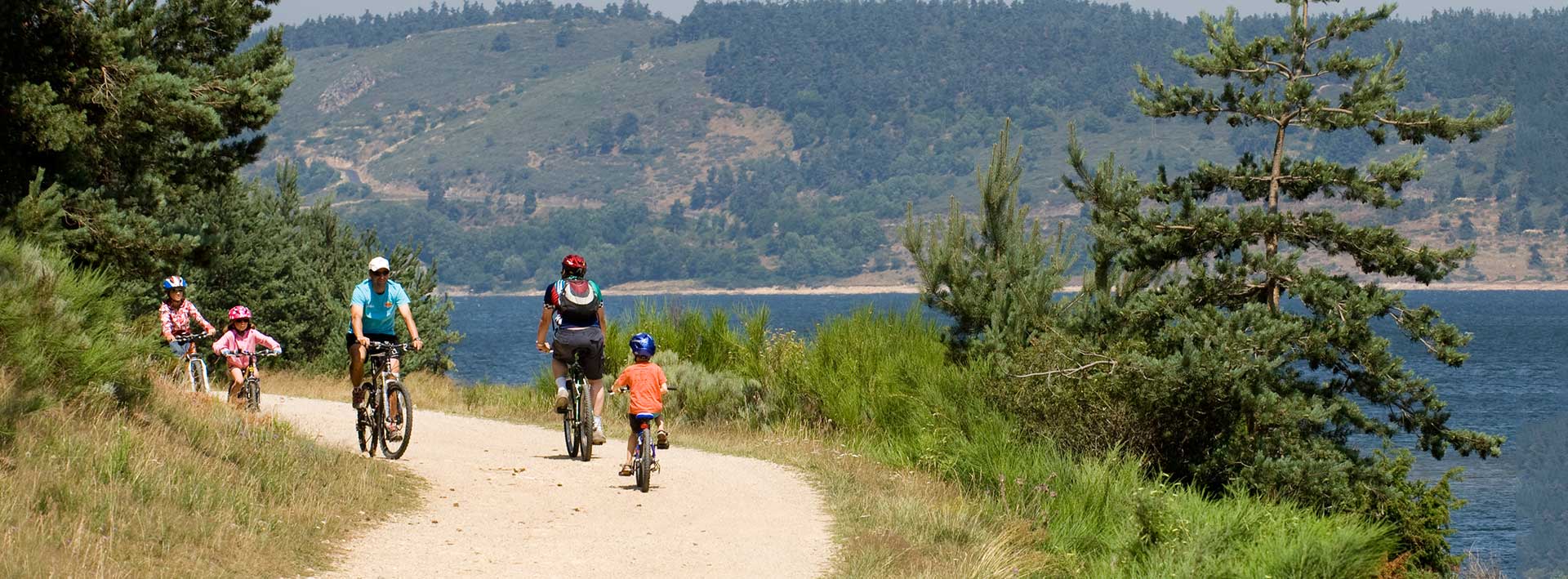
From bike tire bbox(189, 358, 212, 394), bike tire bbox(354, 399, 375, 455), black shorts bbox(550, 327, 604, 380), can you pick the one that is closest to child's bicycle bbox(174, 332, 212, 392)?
bike tire bbox(189, 358, 212, 394)

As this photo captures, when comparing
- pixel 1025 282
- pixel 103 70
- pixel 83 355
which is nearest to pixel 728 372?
pixel 1025 282

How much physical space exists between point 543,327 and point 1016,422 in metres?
5.49

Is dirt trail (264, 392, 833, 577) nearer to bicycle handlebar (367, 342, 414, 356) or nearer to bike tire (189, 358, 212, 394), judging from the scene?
bicycle handlebar (367, 342, 414, 356)

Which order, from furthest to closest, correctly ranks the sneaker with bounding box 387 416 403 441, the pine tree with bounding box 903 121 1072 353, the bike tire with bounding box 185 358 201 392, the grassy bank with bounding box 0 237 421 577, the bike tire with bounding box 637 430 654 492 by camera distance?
the pine tree with bounding box 903 121 1072 353 < the bike tire with bounding box 185 358 201 392 < the sneaker with bounding box 387 416 403 441 < the bike tire with bounding box 637 430 654 492 < the grassy bank with bounding box 0 237 421 577

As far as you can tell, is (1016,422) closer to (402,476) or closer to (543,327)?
(543,327)

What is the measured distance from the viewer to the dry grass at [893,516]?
34.5 feet

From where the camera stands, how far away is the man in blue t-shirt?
1317 cm

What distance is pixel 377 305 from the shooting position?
43.7 feet

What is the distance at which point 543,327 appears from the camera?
14.0m

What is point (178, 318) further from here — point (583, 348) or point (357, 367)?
point (583, 348)

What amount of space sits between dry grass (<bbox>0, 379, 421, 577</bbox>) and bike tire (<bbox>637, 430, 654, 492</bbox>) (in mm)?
1774

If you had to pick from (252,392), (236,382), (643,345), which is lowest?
(252,392)

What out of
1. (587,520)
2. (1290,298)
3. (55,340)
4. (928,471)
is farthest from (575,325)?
(1290,298)

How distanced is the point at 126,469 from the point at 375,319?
346 cm
